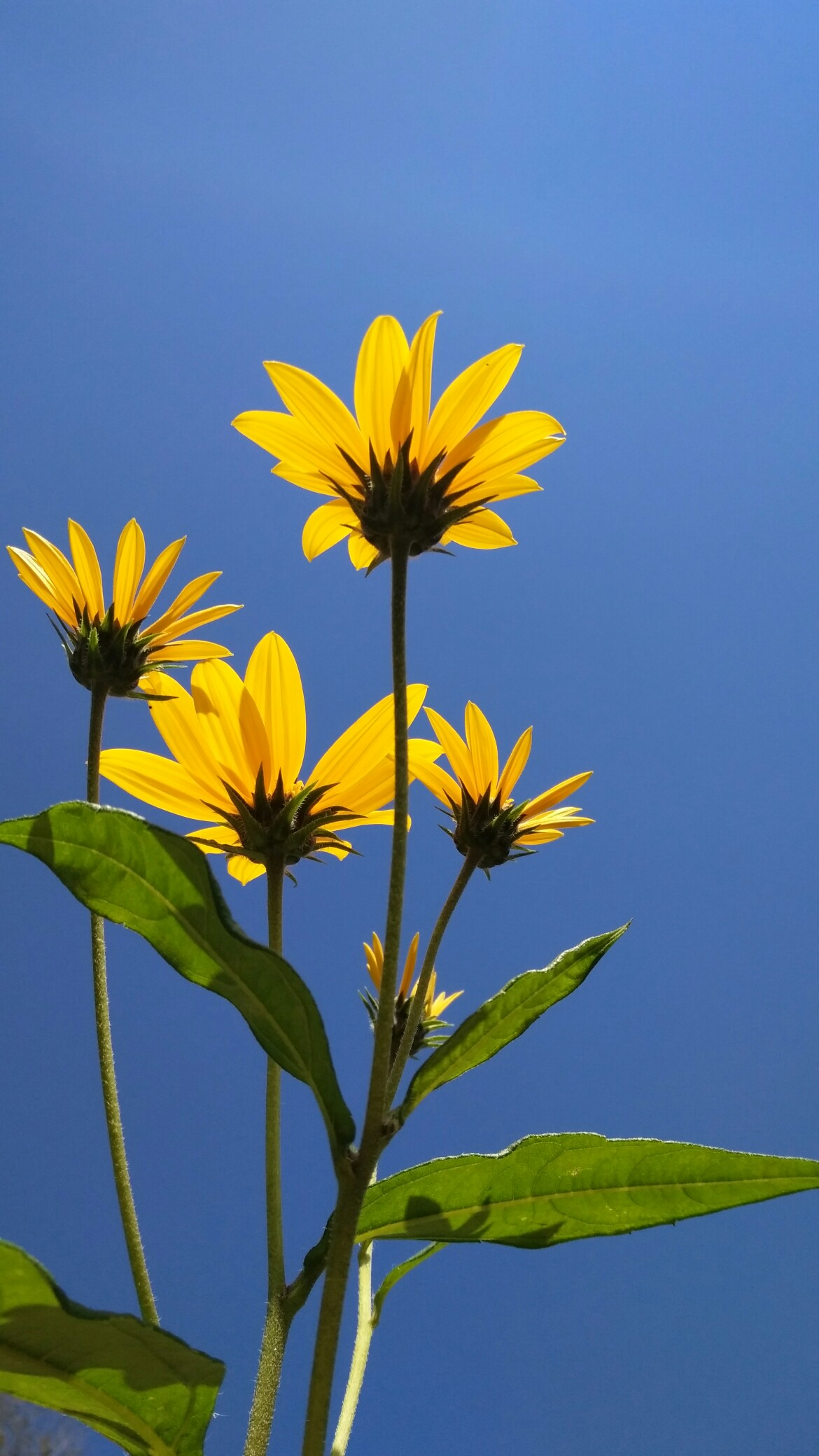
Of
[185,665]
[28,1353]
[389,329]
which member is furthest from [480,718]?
[28,1353]

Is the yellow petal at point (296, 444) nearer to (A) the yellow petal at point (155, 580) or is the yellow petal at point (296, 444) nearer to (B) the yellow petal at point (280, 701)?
(B) the yellow petal at point (280, 701)

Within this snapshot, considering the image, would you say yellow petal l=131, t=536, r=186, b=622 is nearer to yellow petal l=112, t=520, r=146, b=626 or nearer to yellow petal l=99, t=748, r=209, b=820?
yellow petal l=112, t=520, r=146, b=626

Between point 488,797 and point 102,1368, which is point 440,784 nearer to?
point 488,797

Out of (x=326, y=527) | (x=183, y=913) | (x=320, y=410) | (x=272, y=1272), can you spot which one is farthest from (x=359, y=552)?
(x=272, y=1272)

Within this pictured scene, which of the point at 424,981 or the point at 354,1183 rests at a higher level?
the point at 424,981

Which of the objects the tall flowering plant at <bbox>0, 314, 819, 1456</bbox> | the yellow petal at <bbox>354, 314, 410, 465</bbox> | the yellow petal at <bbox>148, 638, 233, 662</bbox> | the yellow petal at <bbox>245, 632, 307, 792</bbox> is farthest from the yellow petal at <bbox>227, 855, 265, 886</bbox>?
the yellow petal at <bbox>354, 314, 410, 465</bbox>

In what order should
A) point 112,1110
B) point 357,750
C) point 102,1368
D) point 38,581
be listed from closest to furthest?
1. point 102,1368
2. point 112,1110
3. point 357,750
4. point 38,581
